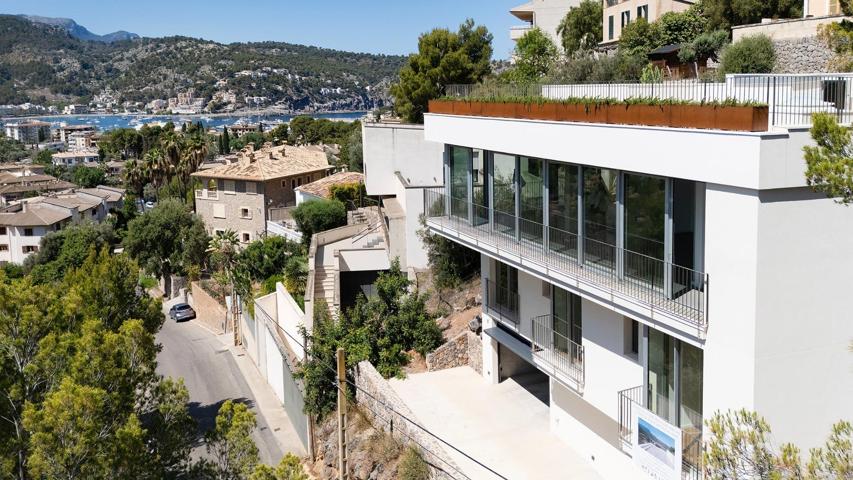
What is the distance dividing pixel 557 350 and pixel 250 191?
43218mm

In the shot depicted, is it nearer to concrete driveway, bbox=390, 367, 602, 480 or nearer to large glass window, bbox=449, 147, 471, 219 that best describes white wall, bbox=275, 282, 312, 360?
concrete driveway, bbox=390, 367, 602, 480

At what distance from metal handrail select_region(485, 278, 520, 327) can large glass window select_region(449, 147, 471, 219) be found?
6.52 feet

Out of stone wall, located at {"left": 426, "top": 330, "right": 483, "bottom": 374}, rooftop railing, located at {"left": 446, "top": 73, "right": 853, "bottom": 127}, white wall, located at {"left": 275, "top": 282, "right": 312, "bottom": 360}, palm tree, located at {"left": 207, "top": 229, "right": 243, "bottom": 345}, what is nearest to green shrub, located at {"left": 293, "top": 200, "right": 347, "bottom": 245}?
palm tree, located at {"left": 207, "top": 229, "right": 243, "bottom": 345}

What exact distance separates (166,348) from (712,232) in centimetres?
3396

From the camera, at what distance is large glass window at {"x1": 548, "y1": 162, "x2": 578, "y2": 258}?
15.5 m

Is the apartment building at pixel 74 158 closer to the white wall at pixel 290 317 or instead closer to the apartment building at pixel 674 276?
the white wall at pixel 290 317

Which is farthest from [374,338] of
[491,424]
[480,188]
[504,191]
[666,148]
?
[666,148]

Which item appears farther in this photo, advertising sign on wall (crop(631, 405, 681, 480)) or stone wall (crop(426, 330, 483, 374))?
stone wall (crop(426, 330, 483, 374))

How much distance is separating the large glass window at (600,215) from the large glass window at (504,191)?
2.95 m

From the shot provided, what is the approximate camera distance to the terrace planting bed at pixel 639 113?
11.1 metres

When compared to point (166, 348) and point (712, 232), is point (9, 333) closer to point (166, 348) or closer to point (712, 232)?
point (712, 232)

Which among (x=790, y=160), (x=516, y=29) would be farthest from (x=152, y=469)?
(x=516, y=29)

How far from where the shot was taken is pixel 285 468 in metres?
13.5

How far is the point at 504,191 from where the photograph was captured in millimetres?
18219
